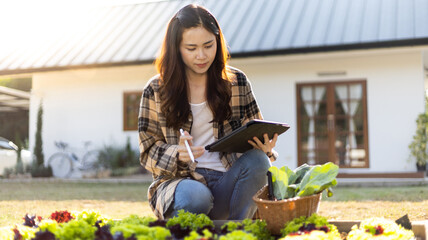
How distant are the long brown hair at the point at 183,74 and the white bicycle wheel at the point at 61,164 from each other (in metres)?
8.46

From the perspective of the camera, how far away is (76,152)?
10922mm

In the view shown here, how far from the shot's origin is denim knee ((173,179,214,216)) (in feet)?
7.91

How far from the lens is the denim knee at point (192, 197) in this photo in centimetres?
241

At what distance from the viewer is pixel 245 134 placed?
7.64 feet

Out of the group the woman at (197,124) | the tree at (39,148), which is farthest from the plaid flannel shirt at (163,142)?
the tree at (39,148)

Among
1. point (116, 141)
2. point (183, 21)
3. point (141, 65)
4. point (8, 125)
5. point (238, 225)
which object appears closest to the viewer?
point (238, 225)

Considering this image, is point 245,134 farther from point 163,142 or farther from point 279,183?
point 163,142

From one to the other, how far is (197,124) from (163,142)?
234 millimetres

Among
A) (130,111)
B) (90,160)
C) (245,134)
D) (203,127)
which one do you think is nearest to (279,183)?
(245,134)

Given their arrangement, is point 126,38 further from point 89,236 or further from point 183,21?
point 89,236

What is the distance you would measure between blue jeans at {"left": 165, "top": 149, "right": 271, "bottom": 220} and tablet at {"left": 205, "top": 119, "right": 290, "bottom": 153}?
0.11m

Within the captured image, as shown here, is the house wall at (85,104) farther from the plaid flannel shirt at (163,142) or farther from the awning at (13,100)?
the plaid flannel shirt at (163,142)

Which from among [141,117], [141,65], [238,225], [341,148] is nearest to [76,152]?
[141,65]

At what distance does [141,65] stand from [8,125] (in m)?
10.7
